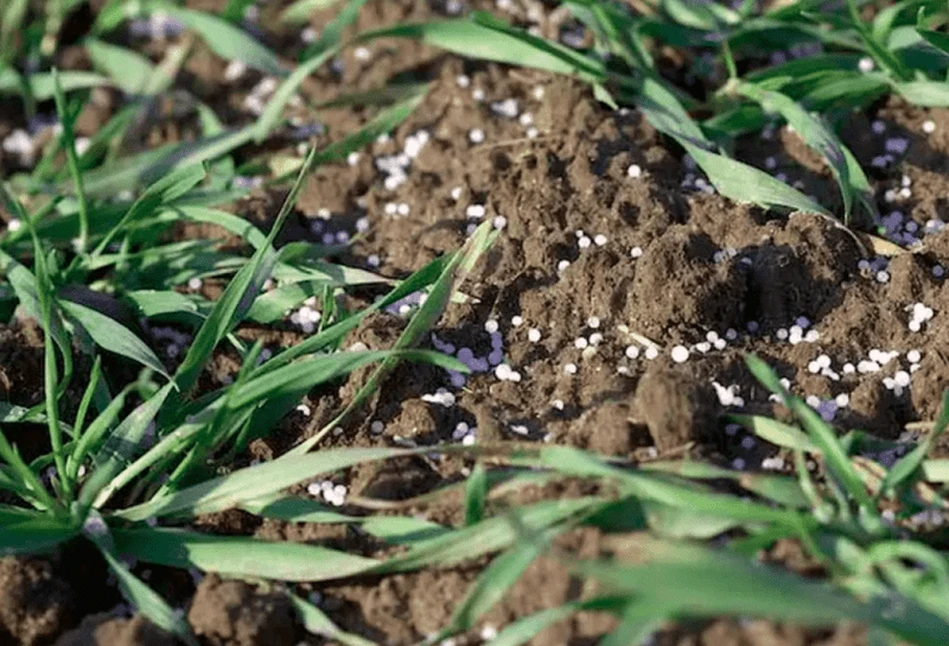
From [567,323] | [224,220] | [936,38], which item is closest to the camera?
[567,323]

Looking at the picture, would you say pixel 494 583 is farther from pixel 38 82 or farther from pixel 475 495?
pixel 38 82

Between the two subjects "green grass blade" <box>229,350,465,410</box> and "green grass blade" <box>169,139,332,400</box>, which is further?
"green grass blade" <box>169,139,332,400</box>

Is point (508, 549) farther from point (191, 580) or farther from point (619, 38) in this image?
point (619, 38)

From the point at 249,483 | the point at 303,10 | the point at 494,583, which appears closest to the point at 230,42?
the point at 303,10

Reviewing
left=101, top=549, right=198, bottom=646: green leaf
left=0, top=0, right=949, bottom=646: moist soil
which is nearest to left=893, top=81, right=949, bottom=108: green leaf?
left=0, top=0, right=949, bottom=646: moist soil

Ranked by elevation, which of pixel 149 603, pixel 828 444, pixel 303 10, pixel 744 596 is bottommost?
pixel 149 603

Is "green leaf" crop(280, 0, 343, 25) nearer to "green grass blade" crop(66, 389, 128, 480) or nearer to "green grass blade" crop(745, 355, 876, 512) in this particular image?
"green grass blade" crop(66, 389, 128, 480)

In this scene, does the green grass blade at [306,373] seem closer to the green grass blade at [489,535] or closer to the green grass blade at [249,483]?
the green grass blade at [249,483]
